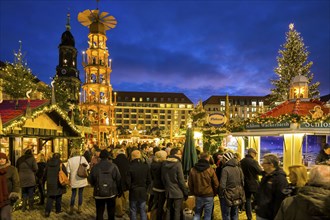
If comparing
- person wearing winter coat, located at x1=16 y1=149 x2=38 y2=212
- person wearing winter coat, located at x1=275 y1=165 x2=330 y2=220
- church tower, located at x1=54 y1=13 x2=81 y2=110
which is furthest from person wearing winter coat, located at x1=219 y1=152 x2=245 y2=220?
church tower, located at x1=54 y1=13 x2=81 y2=110

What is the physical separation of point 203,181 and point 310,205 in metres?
3.96

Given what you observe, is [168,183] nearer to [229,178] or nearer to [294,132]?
[229,178]

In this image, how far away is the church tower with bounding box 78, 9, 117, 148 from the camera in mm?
33000

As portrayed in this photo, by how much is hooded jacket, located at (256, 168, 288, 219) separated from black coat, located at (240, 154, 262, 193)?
2902mm

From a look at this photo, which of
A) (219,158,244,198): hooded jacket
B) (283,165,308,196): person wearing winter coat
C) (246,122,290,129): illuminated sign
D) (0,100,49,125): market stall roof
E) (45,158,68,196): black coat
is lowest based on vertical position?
(45,158,68,196): black coat

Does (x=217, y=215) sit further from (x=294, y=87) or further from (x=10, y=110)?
(x=294, y=87)

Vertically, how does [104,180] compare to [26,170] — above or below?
above

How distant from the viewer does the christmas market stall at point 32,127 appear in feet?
36.9

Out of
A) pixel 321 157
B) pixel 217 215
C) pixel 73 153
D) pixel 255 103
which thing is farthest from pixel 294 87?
pixel 255 103

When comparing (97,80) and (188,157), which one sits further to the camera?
(97,80)

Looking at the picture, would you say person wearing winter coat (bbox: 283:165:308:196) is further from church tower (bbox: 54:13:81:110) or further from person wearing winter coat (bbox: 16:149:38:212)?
church tower (bbox: 54:13:81:110)

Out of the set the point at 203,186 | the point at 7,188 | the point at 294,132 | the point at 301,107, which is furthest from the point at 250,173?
the point at 301,107

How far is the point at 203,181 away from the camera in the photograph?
6.81 meters

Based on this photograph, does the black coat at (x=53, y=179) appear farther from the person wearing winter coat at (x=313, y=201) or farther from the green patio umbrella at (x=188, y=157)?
the person wearing winter coat at (x=313, y=201)
